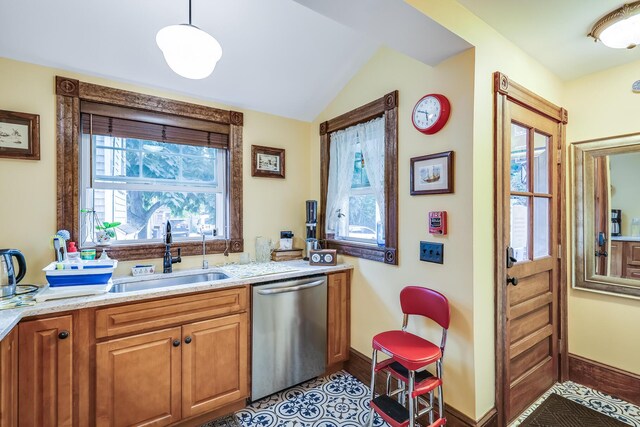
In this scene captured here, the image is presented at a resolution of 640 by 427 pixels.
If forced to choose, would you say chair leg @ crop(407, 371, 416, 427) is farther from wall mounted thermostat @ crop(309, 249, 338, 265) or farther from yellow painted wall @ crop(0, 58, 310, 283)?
yellow painted wall @ crop(0, 58, 310, 283)

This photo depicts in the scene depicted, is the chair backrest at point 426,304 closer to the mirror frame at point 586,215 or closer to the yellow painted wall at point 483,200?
the yellow painted wall at point 483,200

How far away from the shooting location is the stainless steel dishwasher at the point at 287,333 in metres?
2.07

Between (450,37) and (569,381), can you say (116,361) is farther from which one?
(569,381)

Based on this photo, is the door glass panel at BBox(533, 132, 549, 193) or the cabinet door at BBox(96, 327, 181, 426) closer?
the cabinet door at BBox(96, 327, 181, 426)

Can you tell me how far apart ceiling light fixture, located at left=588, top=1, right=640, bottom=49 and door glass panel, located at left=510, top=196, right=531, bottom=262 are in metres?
0.98

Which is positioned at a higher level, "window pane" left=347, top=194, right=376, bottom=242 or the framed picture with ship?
the framed picture with ship

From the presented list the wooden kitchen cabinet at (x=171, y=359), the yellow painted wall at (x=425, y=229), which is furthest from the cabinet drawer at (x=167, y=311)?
the yellow painted wall at (x=425, y=229)

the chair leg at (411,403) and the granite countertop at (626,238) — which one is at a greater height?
the granite countertop at (626,238)

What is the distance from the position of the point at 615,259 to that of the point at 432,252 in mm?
1517

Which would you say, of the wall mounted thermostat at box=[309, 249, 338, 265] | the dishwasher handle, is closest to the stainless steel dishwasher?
the dishwasher handle

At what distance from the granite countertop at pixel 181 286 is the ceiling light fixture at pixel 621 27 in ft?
7.19

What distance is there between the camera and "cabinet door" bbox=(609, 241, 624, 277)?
83.7 inches

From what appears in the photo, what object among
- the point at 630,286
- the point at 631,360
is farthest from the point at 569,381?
the point at 630,286

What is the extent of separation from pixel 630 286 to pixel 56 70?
4.23m
